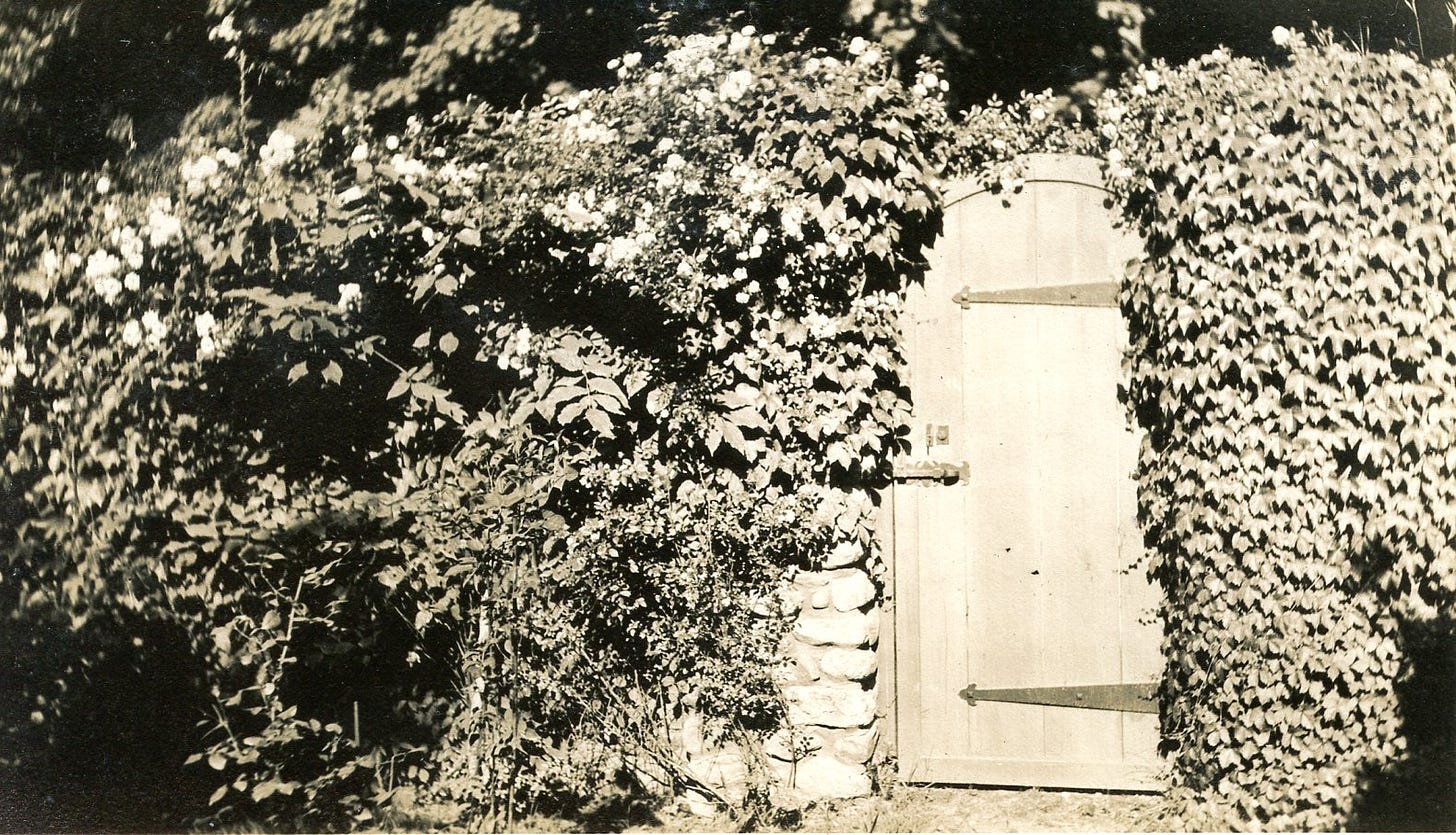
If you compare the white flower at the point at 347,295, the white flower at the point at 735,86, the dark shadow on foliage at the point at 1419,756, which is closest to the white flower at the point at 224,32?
the white flower at the point at 347,295

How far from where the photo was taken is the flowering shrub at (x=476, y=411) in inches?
119

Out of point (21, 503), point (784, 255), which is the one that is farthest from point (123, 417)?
point (784, 255)

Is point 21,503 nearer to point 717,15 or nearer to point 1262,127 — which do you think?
point 717,15

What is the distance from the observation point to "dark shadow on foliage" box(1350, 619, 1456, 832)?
3209mm

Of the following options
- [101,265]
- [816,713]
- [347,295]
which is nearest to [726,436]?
[816,713]

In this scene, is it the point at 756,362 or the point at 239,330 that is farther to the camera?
the point at 756,362

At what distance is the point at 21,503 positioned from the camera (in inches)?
119

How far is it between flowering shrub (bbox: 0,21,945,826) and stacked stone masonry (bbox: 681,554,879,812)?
0.35ft

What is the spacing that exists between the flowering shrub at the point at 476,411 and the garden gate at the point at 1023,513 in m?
0.25

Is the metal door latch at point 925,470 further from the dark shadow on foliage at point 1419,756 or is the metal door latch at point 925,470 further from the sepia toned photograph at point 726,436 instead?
the dark shadow on foliage at point 1419,756

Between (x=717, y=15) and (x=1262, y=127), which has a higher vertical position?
(x=717, y=15)

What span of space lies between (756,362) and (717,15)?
1.43 metres

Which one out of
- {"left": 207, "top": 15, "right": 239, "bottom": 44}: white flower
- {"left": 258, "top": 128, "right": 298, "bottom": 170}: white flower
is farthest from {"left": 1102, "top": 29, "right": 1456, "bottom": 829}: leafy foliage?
{"left": 207, "top": 15, "right": 239, "bottom": 44}: white flower

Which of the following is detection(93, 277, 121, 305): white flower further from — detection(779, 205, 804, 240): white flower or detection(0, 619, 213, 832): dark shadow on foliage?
detection(779, 205, 804, 240): white flower
